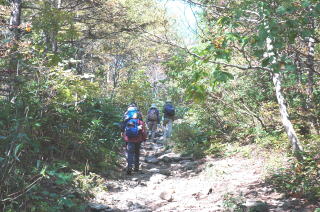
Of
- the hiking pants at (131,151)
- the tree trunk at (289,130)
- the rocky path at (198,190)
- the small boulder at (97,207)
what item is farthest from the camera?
the hiking pants at (131,151)

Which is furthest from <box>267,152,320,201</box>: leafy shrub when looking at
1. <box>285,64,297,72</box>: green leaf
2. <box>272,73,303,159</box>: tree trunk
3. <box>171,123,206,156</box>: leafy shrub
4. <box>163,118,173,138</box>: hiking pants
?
<box>163,118,173,138</box>: hiking pants

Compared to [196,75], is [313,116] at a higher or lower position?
higher

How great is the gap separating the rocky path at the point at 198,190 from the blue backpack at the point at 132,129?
1.03 meters

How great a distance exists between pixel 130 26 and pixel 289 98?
5.75 m

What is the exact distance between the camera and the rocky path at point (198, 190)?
185 inches

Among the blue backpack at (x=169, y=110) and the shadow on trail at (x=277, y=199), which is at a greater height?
the blue backpack at (x=169, y=110)

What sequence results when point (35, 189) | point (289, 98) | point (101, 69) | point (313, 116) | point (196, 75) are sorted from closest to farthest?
point (196, 75) < point (35, 189) < point (313, 116) < point (289, 98) < point (101, 69)

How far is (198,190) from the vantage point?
233 inches

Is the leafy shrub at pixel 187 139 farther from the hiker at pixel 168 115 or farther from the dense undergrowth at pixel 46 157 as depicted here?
the dense undergrowth at pixel 46 157

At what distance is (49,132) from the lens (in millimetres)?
6422

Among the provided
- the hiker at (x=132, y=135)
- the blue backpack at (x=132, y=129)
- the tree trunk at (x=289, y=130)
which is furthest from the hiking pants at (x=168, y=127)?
the tree trunk at (x=289, y=130)

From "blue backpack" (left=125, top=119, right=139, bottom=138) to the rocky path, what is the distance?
1028mm

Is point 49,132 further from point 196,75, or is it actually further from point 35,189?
point 196,75

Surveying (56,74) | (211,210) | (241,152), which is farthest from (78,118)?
(241,152)
